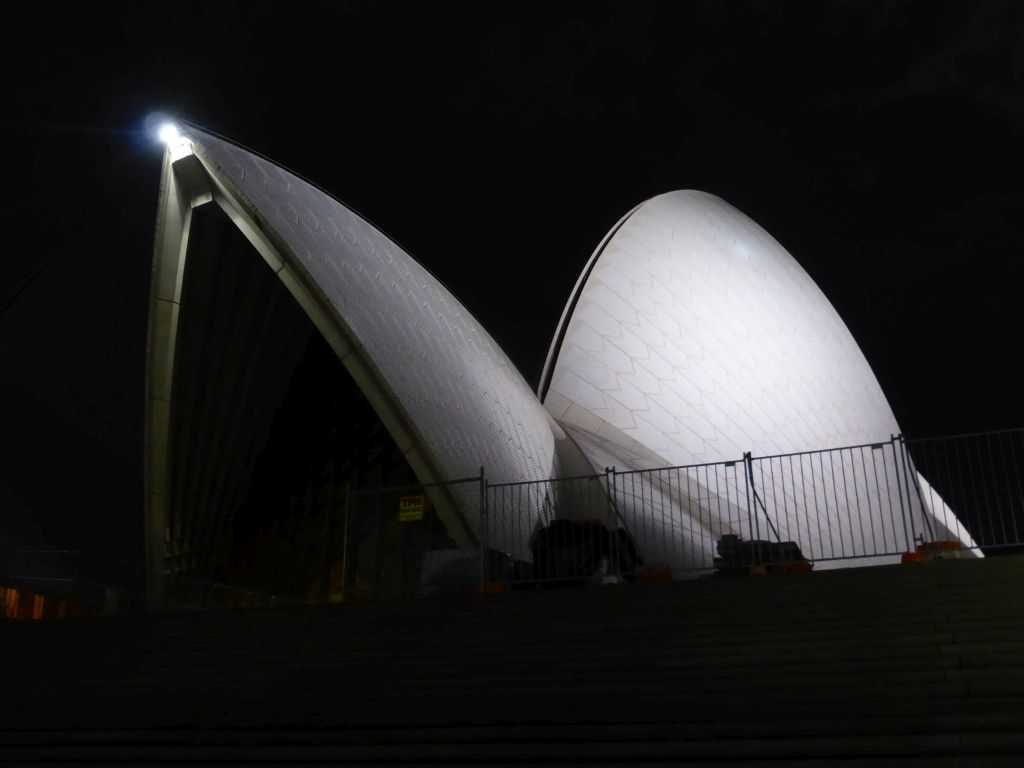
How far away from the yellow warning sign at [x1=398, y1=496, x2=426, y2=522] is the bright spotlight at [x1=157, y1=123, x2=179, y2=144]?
3902 millimetres

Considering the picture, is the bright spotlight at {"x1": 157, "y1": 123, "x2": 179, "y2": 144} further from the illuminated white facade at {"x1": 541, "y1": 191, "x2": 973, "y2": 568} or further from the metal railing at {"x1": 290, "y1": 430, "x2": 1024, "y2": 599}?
the illuminated white facade at {"x1": 541, "y1": 191, "x2": 973, "y2": 568}

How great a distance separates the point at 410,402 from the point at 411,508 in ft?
3.08

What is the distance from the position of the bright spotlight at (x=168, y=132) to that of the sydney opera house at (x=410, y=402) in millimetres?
63

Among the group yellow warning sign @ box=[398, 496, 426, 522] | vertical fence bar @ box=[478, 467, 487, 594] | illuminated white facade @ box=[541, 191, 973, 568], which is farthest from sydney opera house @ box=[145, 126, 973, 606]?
vertical fence bar @ box=[478, 467, 487, 594]

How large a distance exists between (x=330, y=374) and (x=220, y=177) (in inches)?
108

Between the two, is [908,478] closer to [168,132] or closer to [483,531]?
[483,531]

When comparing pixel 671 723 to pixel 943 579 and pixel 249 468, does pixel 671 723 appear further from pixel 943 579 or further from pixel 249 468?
pixel 249 468

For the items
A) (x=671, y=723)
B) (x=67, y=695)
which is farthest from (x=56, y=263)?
(x=671, y=723)

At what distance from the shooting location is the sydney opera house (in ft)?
30.0

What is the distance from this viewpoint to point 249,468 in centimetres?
1169

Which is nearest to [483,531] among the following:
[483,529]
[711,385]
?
[483,529]

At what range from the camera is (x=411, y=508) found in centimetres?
903

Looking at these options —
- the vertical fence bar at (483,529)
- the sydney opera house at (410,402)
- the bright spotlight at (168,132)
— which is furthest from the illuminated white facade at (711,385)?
the bright spotlight at (168,132)

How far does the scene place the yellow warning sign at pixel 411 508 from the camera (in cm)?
895
